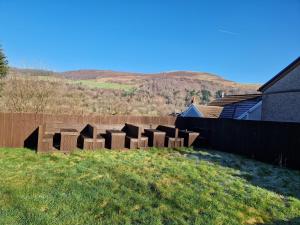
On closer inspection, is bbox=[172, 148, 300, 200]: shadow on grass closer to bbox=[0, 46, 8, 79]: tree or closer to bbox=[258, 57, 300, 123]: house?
bbox=[258, 57, 300, 123]: house

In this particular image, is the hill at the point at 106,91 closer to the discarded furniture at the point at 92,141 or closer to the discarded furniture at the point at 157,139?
the discarded furniture at the point at 92,141

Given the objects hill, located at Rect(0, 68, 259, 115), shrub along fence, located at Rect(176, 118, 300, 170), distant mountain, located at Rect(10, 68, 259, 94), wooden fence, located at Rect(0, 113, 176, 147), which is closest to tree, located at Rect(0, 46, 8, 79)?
hill, located at Rect(0, 68, 259, 115)

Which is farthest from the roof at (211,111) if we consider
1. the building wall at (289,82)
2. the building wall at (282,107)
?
the building wall at (289,82)

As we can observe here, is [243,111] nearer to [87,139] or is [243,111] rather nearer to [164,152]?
[164,152]

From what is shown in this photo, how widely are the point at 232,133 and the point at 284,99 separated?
5679mm

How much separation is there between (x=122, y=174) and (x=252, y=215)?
3.13 m

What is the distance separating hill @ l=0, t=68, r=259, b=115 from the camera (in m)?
16.1

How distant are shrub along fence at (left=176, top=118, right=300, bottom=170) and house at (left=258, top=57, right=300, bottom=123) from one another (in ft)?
16.2

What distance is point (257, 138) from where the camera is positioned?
11.0 metres

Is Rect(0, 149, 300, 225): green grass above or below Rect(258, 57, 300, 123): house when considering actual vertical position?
below

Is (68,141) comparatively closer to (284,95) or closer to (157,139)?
(157,139)

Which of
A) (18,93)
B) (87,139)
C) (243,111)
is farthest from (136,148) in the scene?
(243,111)

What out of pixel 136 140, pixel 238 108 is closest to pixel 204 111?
pixel 238 108

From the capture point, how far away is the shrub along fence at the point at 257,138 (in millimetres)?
9695
